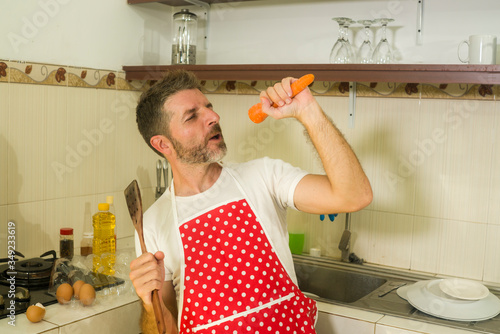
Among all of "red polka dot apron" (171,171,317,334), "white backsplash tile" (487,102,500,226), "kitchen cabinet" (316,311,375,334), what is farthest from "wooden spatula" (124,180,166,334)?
"white backsplash tile" (487,102,500,226)

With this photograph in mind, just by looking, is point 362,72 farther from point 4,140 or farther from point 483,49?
point 4,140

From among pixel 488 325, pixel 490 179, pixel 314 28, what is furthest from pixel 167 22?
pixel 488 325

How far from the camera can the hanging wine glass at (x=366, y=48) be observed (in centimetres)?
179

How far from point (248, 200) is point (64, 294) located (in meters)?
0.58

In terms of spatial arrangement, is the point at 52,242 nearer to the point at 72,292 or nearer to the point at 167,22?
the point at 72,292

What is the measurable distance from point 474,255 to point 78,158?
141 cm

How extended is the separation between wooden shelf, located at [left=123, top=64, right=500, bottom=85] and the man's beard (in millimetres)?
450

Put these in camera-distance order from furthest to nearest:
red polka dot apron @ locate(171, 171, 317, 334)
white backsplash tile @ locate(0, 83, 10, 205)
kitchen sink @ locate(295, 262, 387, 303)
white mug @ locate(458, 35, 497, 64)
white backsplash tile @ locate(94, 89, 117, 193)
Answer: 1. white backsplash tile @ locate(94, 89, 117, 193)
2. kitchen sink @ locate(295, 262, 387, 303)
3. white backsplash tile @ locate(0, 83, 10, 205)
4. white mug @ locate(458, 35, 497, 64)
5. red polka dot apron @ locate(171, 171, 317, 334)

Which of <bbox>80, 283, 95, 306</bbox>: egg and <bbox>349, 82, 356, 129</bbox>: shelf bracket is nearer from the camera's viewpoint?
<bbox>80, 283, 95, 306</bbox>: egg

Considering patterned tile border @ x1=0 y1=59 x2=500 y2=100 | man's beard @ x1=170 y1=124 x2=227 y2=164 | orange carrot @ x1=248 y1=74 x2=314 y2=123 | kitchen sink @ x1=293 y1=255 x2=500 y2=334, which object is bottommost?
kitchen sink @ x1=293 y1=255 x2=500 y2=334

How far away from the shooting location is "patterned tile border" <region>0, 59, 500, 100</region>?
1.77 metres

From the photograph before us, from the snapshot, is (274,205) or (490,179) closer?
(274,205)

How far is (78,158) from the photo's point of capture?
6.59ft

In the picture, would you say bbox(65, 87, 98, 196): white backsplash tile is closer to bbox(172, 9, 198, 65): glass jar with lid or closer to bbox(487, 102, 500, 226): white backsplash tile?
bbox(172, 9, 198, 65): glass jar with lid
